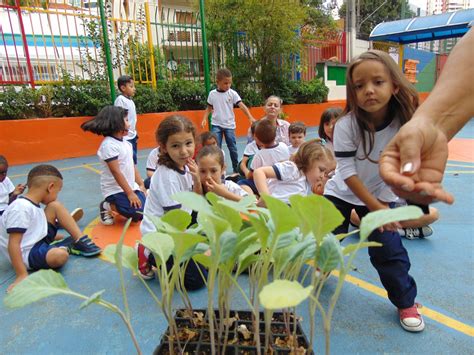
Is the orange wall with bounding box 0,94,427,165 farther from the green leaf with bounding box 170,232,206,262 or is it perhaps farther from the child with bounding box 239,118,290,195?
the green leaf with bounding box 170,232,206,262

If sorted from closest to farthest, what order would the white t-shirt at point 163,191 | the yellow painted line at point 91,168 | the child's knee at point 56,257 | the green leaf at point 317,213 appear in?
the green leaf at point 317,213 → the white t-shirt at point 163,191 → the child's knee at point 56,257 → the yellow painted line at point 91,168

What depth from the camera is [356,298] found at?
189 cm

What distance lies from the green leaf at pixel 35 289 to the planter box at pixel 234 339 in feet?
1.10

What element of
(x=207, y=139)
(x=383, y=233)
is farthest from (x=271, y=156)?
(x=383, y=233)

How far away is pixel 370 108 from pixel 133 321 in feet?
4.92

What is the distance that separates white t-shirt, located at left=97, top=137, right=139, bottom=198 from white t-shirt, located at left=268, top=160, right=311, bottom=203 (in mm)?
1382

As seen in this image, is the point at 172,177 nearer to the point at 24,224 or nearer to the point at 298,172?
the point at 24,224

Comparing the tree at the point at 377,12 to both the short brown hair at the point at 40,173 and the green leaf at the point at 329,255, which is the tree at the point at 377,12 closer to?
the short brown hair at the point at 40,173

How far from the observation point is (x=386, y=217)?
0.60 meters

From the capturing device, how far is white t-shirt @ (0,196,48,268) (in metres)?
2.06

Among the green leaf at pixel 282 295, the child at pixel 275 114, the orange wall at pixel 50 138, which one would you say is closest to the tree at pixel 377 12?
the orange wall at pixel 50 138

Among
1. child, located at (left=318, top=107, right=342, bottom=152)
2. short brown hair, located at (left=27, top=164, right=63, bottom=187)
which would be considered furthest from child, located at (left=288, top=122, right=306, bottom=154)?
short brown hair, located at (left=27, top=164, right=63, bottom=187)

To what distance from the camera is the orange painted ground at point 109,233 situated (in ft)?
8.99

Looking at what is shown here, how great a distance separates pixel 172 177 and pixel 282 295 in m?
1.60
